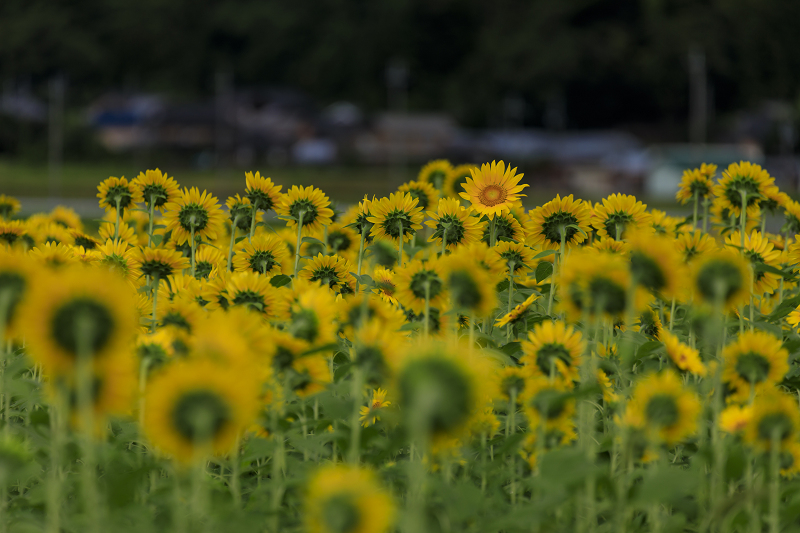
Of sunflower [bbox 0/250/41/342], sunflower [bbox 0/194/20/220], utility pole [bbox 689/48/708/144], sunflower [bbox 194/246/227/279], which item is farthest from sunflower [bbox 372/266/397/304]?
utility pole [bbox 689/48/708/144]

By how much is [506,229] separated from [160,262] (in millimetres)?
1141

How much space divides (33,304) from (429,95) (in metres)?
63.8

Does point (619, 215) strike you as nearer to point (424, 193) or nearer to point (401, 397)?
point (424, 193)

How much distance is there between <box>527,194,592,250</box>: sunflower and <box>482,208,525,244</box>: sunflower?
0.82 feet

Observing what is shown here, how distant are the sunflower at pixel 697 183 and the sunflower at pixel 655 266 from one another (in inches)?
76.0

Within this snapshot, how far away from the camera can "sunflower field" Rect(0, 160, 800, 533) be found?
4.65 ft

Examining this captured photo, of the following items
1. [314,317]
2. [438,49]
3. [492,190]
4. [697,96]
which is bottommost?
[314,317]

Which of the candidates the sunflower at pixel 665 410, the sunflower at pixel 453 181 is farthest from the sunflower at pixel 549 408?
the sunflower at pixel 453 181

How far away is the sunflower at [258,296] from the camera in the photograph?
2141 millimetres

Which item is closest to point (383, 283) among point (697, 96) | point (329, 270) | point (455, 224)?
point (329, 270)

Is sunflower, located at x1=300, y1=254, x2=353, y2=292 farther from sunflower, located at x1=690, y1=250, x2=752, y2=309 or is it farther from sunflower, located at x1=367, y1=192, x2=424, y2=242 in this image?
sunflower, located at x1=690, y1=250, x2=752, y2=309

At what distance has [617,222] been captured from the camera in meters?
2.95

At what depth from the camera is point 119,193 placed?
128 inches

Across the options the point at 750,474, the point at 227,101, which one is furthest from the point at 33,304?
the point at 227,101
